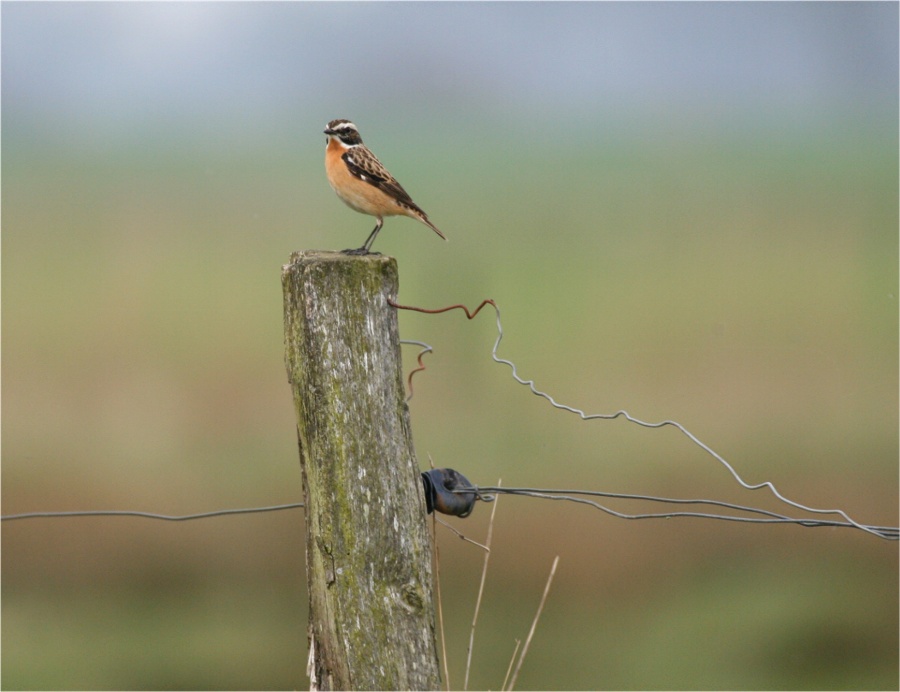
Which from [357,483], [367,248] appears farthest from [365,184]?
[357,483]

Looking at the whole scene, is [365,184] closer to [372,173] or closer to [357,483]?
[372,173]

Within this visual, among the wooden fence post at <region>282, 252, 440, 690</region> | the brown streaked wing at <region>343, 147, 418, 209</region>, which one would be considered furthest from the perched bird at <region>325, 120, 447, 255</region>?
the wooden fence post at <region>282, 252, 440, 690</region>

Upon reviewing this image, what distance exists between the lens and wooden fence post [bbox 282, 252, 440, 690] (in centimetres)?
295

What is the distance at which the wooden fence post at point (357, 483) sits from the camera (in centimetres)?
295

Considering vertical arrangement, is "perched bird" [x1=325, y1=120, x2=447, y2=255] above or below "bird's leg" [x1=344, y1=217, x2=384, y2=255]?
above

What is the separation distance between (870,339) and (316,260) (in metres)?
14.3

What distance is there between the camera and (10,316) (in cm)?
1788

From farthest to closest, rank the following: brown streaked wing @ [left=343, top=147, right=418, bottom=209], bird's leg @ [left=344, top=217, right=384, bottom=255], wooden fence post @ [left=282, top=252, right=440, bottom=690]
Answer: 1. brown streaked wing @ [left=343, top=147, right=418, bottom=209]
2. bird's leg @ [left=344, top=217, right=384, bottom=255]
3. wooden fence post @ [left=282, top=252, right=440, bottom=690]

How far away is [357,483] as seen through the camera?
2951 millimetres

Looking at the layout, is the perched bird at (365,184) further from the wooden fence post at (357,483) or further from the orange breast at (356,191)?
the wooden fence post at (357,483)

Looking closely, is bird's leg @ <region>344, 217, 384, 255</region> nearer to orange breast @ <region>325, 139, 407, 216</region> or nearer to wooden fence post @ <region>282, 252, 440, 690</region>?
orange breast @ <region>325, 139, 407, 216</region>

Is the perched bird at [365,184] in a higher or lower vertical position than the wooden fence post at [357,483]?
higher

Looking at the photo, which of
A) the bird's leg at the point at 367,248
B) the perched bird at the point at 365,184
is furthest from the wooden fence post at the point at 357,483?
the perched bird at the point at 365,184

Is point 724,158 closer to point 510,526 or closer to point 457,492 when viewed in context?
point 510,526
